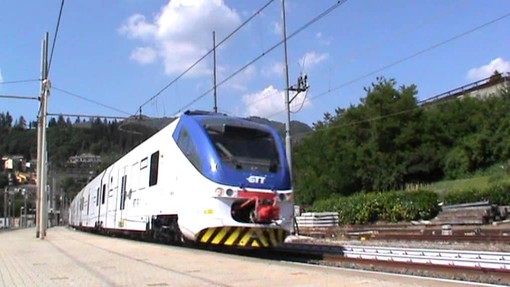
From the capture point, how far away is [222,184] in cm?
1341

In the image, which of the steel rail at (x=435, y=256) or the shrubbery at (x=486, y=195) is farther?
the shrubbery at (x=486, y=195)

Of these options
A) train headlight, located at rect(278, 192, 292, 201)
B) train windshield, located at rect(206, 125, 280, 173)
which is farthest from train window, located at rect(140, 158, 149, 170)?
train headlight, located at rect(278, 192, 292, 201)

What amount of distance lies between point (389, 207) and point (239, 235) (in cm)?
2184

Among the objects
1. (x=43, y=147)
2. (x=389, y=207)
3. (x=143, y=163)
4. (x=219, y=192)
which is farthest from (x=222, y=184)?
(x=389, y=207)

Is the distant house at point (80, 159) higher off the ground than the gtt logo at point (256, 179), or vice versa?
the distant house at point (80, 159)

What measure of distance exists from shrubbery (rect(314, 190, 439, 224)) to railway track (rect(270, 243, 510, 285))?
18282 millimetres

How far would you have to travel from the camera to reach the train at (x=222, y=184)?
13.5 meters

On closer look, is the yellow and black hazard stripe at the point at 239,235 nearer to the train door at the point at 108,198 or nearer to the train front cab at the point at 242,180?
the train front cab at the point at 242,180

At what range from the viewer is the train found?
13477 millimetres

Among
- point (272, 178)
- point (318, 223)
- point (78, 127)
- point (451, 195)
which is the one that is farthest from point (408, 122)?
point (78, 127)

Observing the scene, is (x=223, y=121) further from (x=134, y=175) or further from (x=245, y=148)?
(x=134, y=175)

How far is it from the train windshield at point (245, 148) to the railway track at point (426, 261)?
2.56 m

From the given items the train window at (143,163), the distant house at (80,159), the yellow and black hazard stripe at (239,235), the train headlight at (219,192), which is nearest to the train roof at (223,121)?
the train headlight at (219,192)

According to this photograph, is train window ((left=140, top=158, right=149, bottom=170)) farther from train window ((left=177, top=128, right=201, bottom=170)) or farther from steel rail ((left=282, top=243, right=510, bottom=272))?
steel rail ((left=282, top=243, right=510, bottom=272))
